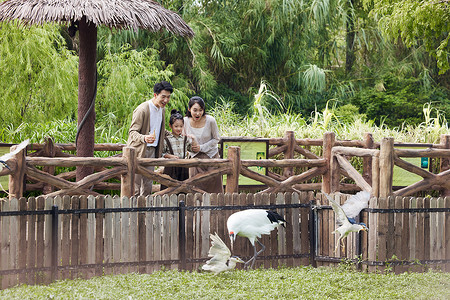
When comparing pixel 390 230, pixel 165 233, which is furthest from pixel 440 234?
pixel 165 233

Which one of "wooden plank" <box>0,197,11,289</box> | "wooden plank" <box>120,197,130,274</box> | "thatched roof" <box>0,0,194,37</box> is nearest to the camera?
"wooden plank" <box>0,197,11,289</box>

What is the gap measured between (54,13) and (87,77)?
1.06m

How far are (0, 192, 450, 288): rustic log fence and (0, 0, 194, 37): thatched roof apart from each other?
87.7 inches

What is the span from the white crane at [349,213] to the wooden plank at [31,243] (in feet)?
9.93

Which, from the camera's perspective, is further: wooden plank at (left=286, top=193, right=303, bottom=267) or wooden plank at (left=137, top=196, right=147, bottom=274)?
wooden plank at (left=286, top=193, right=303, bottom=267)

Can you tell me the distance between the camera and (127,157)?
27.0ft

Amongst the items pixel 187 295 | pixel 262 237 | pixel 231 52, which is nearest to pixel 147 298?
pixel 187 295

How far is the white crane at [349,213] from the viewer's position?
24.1 feet

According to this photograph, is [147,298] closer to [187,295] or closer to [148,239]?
[187,295]

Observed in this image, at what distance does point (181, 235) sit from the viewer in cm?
781

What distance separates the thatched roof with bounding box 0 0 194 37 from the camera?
8203 mm

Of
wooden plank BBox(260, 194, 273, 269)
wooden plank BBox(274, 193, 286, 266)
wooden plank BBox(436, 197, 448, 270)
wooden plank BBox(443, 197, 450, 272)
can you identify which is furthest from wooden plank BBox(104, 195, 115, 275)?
wooden plank BBox(443, 197, 450, 272)

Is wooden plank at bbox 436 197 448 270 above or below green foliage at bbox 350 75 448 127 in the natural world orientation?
below

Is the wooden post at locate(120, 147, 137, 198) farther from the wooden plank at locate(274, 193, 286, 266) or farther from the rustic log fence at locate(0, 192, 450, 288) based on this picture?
the wooden plank at locate(274, 193, 286, 266)
